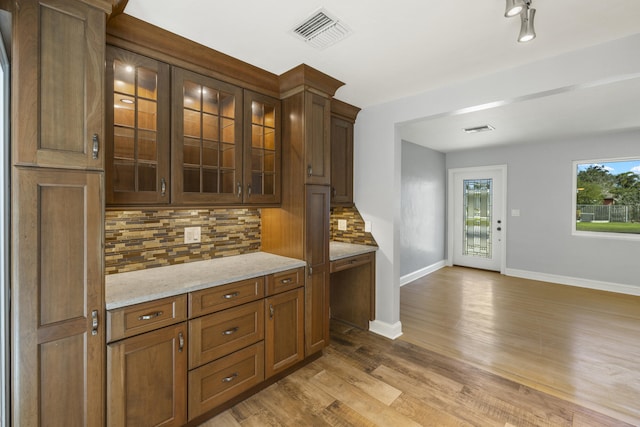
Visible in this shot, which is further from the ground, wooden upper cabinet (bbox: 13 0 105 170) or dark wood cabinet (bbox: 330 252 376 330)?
wooden upper cabinet (bbox: 13 0 105 170)

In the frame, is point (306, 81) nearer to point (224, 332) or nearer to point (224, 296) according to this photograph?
point (224, 296)

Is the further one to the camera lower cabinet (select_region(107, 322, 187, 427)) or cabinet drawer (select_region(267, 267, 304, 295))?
cabinet drawer (select_region(267, 267, 304, 295))

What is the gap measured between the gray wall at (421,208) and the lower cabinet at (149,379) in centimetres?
396

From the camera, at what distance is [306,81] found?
2.41 meters

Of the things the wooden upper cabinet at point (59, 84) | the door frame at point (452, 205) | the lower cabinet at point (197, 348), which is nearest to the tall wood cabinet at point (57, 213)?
the wooden upper cabinet at point (59, 84)

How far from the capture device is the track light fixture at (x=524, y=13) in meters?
1.47

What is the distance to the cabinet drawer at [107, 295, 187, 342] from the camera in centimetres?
153

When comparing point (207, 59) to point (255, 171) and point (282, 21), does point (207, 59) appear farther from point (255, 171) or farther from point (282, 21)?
point (255, 171)

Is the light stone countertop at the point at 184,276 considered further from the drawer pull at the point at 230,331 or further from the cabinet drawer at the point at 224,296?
the drawer pull at the point at 230,331

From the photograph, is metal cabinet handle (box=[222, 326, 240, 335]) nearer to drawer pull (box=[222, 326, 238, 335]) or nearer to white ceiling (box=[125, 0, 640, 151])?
drawer pull (box=[222, 326, 238, 335])

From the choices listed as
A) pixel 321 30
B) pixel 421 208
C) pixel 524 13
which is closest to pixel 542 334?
pixel 421 208

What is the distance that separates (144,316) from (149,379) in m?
0.37

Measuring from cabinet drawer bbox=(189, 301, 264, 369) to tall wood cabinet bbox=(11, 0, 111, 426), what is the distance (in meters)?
0.48

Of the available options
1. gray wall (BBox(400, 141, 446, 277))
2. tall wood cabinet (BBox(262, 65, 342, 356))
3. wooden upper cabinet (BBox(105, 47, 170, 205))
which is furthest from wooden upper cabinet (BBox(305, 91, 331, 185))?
gray wall (BBox(400, 141, 446, 277))
